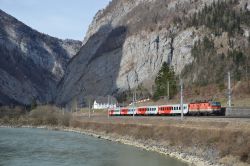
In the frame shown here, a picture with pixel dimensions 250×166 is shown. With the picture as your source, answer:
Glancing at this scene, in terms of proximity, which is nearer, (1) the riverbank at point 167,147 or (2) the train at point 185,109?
(1) the riverbank at point 167,147

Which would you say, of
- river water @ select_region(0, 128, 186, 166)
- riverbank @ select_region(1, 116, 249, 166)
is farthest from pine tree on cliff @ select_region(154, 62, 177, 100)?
river water @ select_region(0, 128, 186, 166)

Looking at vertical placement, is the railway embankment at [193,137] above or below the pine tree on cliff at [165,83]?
below

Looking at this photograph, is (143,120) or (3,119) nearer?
(143,120)

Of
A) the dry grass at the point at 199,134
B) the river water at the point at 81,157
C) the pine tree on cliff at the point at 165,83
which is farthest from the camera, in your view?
the pine tree on cliff at the point at 165,83

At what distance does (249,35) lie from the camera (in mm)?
190375

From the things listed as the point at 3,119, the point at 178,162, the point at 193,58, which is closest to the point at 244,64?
the point at 193,58

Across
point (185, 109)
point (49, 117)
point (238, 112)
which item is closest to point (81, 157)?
point (238, 112)

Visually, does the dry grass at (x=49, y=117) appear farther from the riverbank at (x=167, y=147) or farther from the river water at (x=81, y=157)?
the river water at (x=81, y=157)

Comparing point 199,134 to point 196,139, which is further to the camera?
point 199,134

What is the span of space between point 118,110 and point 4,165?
72143 millimetres

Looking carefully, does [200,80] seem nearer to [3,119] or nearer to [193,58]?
[193,58]

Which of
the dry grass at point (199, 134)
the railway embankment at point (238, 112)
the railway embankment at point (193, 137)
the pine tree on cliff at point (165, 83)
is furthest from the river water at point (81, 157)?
the pine tree on cliff at point (165, 83)

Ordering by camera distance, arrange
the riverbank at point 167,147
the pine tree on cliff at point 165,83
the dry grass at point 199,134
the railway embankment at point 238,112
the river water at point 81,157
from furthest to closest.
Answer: the pine tree on cliff at point 165,83, the railway embankment at point 238,112, the river water at point 81,157, the riverbank at point 167,147, the dry grass at point 199,134

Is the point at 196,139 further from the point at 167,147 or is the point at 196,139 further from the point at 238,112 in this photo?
the point at 238,112
